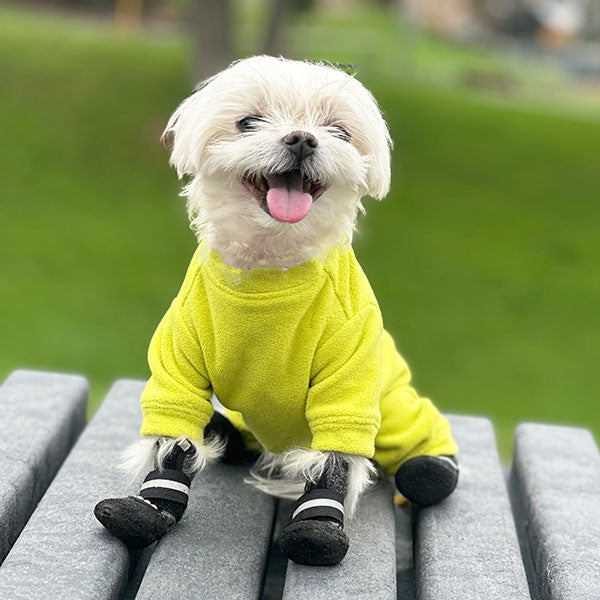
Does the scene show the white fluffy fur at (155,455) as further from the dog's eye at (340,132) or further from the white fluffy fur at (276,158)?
the dog's eye at (340,132)

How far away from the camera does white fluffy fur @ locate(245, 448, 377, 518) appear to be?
2.24 metres

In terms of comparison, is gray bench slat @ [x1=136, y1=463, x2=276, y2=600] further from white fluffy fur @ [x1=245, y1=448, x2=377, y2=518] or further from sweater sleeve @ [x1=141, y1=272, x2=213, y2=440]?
sweater sleeve @ [x1=141, y1=272, x2=213, y2=440]

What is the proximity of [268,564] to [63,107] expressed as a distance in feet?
23.6

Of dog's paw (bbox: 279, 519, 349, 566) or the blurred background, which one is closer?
dog's paw (bbox: 279, 519, 349, 566)

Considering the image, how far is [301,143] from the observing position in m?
2.04

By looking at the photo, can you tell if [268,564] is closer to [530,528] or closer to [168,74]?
[530,528]

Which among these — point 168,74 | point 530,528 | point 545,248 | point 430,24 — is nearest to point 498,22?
point 430,24

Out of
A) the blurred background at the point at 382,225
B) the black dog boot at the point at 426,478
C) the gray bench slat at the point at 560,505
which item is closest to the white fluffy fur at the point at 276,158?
the black dog boot at the point at 426,478

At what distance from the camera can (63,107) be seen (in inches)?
352

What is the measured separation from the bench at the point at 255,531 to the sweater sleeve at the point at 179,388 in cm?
26

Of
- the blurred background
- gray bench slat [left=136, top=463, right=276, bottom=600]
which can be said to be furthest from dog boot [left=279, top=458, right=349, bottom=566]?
the blurred background

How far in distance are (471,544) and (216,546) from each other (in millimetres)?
628

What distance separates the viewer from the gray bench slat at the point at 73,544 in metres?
2.05

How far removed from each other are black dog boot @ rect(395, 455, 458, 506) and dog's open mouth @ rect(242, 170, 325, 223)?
2.54ft
